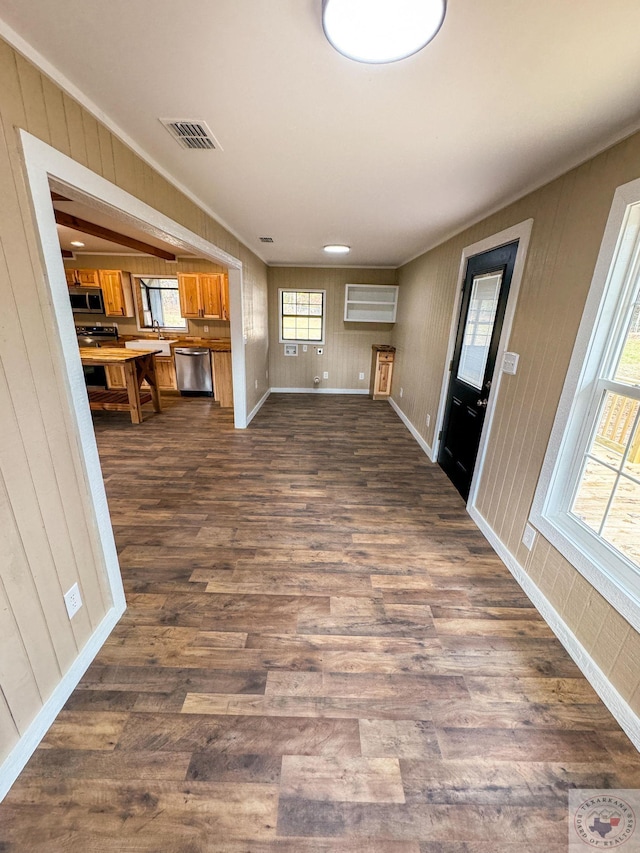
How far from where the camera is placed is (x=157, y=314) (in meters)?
6.23

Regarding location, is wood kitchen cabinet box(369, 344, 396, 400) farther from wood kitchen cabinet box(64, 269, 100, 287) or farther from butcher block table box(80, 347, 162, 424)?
wood kitchen cabinet box(64, 269, 100, 287)

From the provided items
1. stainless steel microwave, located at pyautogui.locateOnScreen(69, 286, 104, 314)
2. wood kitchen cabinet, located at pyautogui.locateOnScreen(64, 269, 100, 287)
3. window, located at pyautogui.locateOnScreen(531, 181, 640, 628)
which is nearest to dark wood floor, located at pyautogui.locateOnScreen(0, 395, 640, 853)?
window, located at pyautogui.locateOnScreen(531, 181, 640, 628)

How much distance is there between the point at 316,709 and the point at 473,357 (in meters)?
2.78

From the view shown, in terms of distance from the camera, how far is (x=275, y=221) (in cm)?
322

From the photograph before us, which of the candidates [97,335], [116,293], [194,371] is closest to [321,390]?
[194,371]

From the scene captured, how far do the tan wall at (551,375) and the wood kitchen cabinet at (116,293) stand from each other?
582cm

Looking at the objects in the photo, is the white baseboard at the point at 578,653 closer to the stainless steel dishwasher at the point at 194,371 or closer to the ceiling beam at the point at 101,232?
the ceiling beam at the point at 101,232

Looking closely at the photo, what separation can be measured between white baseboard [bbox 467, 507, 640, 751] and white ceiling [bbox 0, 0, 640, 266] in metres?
2.31

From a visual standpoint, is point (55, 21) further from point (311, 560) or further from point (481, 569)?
point (481, 569)

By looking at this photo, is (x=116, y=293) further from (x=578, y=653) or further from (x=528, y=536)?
(x=578, y=653)

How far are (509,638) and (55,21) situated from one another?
10.00 feet

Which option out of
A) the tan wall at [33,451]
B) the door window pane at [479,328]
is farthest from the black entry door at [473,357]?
the tan wall at [33,451]

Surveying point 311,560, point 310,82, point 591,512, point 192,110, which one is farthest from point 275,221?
point 591,512

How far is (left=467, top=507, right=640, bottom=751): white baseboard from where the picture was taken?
1299 mm
